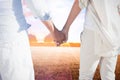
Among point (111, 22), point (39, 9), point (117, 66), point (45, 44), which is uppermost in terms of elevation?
point (39, 9)

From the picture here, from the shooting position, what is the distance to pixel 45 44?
1574mm

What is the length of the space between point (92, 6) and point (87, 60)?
0.94 ft

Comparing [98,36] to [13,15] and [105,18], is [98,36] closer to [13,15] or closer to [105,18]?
[105,18]

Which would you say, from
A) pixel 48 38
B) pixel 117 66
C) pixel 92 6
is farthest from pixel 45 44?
pixel 117 66

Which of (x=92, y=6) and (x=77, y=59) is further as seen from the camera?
(x=77, y=59)

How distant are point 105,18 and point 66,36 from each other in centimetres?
24

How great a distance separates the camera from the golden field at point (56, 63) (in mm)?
1589

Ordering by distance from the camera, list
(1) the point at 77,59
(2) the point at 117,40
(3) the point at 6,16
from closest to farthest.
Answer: (3) the point at 6,16 < (2) the point at 117,40 < (1) the point at 77,59

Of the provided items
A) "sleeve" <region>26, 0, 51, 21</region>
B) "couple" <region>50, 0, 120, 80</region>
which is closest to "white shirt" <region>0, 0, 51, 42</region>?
"sleeve" <region>26, 0, 51, 21</region>

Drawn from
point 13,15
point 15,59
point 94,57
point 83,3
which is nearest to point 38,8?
point 13,15

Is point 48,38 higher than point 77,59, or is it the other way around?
point 48,38

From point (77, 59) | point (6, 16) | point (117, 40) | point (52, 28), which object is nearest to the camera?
point (6, 16)

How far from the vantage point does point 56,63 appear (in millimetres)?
1628

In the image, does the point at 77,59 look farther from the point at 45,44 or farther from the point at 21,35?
the point at 21,35
